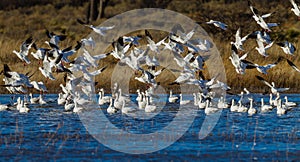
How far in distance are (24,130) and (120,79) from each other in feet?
24.9

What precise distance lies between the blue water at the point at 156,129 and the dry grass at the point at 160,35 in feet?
13.4

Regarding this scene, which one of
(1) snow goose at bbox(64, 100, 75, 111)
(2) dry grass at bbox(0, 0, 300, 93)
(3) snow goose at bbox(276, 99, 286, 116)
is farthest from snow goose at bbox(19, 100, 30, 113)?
(3) snow goose at bbox(276, 99, 286, 116)

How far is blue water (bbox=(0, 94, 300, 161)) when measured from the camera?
1140 centimetres

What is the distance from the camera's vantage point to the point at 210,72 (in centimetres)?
Answer: 2155

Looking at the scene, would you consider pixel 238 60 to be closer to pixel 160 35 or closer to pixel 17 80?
pixel 17 80

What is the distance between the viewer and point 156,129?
14266 mm

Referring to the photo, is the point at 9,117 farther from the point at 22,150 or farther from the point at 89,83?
the point at 22,150

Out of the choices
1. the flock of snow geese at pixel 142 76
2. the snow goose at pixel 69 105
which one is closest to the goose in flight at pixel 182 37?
the flock of snow geese at pixel 142 76

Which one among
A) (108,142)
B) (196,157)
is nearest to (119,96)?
(108,142)

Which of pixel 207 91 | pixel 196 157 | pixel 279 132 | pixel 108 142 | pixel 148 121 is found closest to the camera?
pixel 196 157

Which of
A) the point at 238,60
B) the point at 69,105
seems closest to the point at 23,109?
the point at 69,105

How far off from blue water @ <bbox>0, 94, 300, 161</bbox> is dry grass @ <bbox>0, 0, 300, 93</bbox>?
13.4 ft

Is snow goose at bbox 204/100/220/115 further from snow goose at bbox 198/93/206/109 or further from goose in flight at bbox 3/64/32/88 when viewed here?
goose in flight at bbox 3/64/32/88

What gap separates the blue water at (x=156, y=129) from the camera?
449 inches
